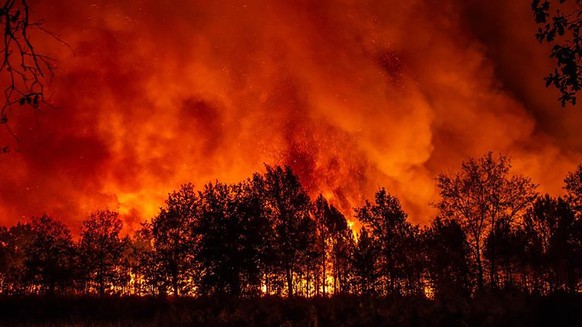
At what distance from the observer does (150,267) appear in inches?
2207

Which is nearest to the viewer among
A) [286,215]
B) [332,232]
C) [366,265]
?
[286,215]

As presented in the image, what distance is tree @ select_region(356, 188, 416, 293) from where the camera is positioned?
2256 inches

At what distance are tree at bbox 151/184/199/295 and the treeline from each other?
135mm

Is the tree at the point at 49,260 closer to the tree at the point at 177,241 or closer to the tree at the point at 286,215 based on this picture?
the tree at the point at 177,241

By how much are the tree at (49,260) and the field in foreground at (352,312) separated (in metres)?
33.4

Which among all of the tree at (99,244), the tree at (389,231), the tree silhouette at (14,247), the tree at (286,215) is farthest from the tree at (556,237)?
the tree silhouette at (14,247)

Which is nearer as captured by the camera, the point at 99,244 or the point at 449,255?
the point at 449,255

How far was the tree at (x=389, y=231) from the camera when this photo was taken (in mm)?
57312

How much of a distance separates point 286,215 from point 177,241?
1503 centimetres

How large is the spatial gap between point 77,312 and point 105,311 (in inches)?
92.2

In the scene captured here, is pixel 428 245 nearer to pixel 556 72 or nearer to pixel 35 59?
pixel 556 72

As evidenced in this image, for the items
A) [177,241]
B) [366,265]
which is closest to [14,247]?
[177,241]

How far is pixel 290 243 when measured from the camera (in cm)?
5366

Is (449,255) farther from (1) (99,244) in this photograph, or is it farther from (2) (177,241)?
(1) (99,244)
